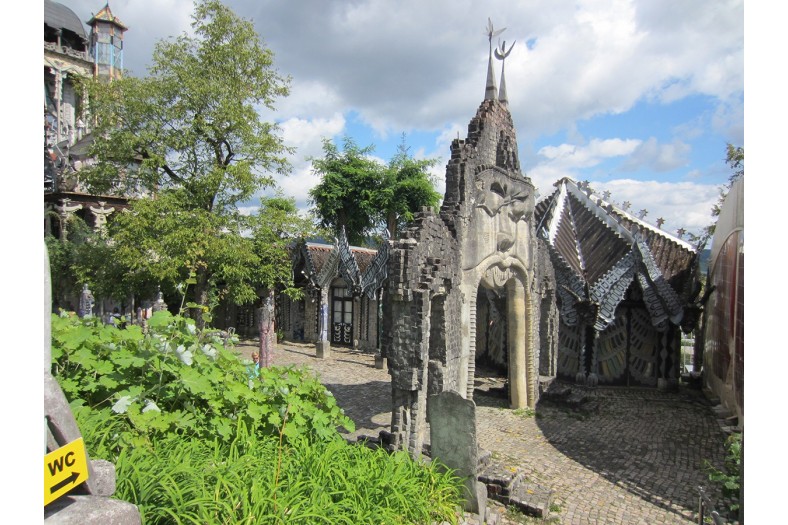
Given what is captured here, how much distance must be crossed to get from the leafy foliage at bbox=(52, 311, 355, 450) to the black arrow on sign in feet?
7.99

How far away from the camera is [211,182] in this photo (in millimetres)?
13539

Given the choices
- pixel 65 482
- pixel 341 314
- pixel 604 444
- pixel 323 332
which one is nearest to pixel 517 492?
pixel 604 444

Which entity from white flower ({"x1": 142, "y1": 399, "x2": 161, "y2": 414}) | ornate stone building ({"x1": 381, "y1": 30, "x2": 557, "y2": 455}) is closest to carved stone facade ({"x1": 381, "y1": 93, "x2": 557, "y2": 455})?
ornate stone building ({"x1": 381, "y1": 30, "x2": 557, "y2": 455})

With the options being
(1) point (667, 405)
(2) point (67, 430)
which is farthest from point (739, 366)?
(2) point (67, 430)

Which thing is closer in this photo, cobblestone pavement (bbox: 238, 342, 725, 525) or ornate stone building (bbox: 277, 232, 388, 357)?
cobblestone pavement (bbox: 238, 342, 725, 525)

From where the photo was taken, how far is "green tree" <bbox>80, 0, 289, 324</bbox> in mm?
13336

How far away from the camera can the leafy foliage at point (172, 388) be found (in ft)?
15.7

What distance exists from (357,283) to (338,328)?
3.26 metres

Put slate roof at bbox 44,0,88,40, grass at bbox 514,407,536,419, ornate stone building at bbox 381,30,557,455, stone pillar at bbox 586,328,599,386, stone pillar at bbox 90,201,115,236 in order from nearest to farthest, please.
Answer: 1. ornate stone building at bbox 381,30,557,455
2. grass at bbox 514,407,536,419
3. stone pillar at bbox 586,328,599,386
4. stone pillar at bbox 90,201,115,236
5. slate roof at bbox 44,0,88,40

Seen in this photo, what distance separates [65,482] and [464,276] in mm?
7567

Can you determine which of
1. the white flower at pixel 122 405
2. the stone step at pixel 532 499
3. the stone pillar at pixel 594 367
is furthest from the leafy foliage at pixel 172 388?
the stone pillar at pixel 594 367

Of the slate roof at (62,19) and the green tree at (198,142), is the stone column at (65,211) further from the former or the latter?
the slate roof at (62,19)

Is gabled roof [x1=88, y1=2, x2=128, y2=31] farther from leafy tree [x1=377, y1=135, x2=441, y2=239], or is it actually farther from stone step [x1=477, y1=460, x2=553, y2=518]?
stone step [x1=477, y1=460, x2=553, y2=518]

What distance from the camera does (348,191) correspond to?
3152cm
